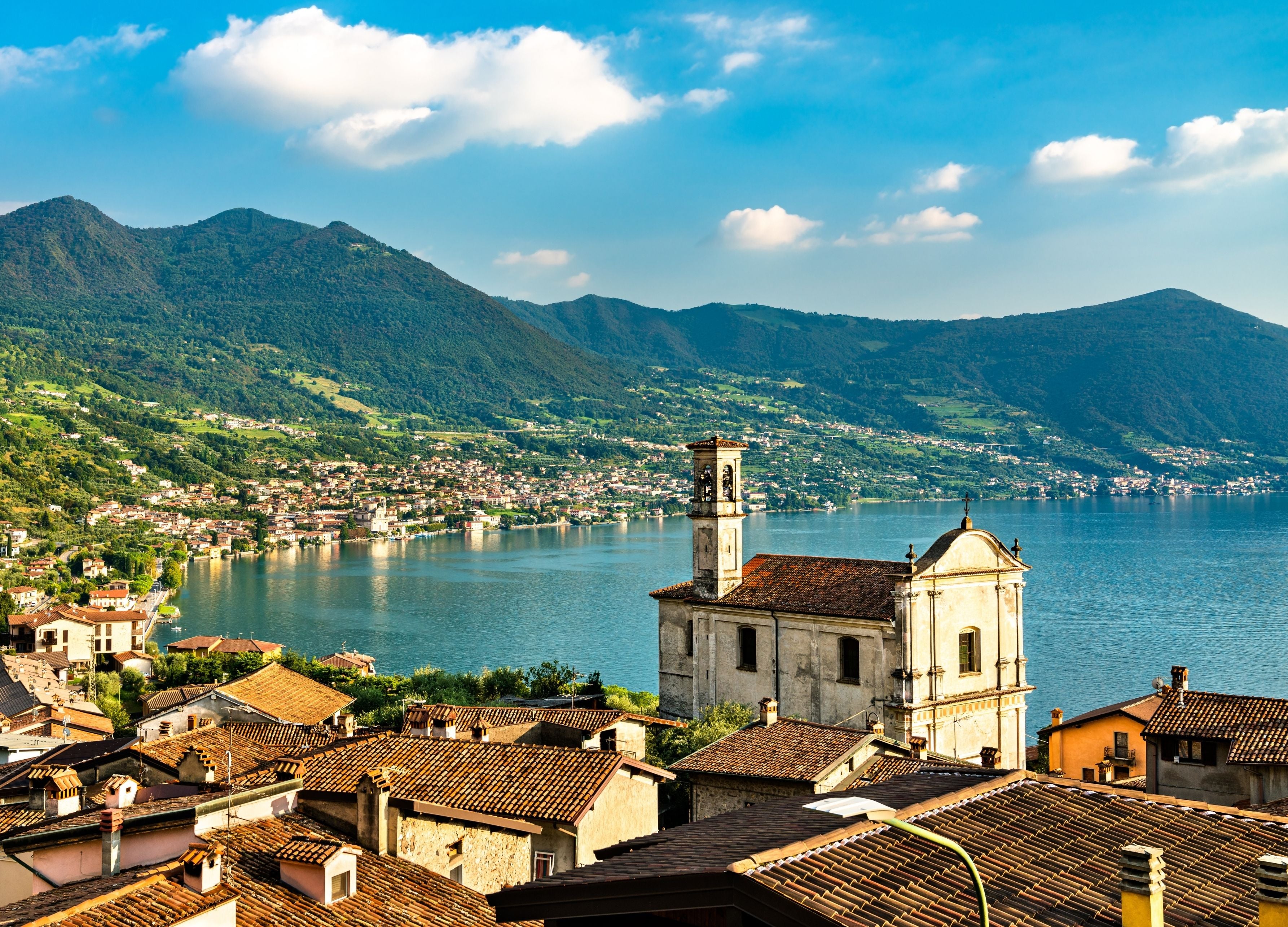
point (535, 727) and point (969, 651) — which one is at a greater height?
point (535, 727)

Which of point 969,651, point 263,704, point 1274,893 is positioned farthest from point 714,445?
point 1274,893

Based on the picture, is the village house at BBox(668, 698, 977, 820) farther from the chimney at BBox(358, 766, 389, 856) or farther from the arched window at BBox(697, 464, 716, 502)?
the arched window at BBox(697, 464, 716, 502)

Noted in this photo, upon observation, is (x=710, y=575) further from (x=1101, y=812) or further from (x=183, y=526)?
(x=183, y=526)

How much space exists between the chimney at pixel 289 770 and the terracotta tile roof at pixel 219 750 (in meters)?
1.13

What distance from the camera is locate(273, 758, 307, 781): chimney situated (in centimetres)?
1022

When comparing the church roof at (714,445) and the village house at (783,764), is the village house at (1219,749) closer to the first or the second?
the village house at (783,764)

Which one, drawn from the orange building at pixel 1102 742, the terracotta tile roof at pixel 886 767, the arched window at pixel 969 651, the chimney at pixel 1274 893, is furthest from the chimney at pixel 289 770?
the arched window at pixel 969 651

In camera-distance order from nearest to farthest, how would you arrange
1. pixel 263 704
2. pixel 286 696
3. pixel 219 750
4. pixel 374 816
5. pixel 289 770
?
pixel 374 816 < pixel 289 770 < pixel 219 750 < pixel 263 704 < pixel 286 696

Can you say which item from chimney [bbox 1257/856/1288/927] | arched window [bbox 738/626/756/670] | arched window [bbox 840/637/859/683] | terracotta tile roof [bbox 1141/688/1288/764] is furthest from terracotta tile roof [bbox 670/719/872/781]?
chimney [bbox 1257/856/1288/927]

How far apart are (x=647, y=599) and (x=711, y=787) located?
67.4 m

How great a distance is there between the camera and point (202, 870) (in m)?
7.51

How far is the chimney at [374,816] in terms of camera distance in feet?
31.1

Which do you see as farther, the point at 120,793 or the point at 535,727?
the point at 535,727

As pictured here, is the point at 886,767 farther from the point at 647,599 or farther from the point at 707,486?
the point at 647,599
